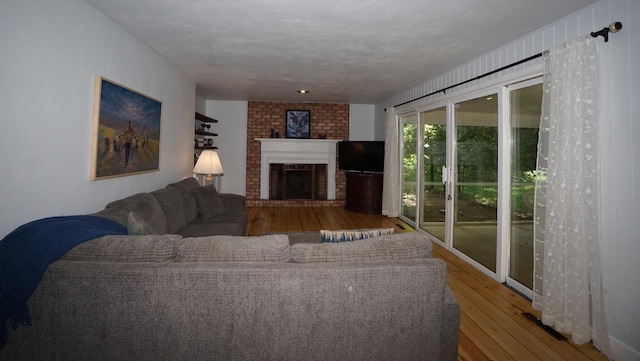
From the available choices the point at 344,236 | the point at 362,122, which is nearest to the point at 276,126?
the point at 362,122

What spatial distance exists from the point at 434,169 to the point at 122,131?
4.15 meters

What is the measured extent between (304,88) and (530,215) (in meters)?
4.06

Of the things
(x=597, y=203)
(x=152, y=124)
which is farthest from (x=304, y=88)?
(x=597, y=203)

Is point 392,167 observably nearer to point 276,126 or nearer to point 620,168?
point 276,126

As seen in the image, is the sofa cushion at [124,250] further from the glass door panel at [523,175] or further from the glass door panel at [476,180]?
the glass door panel at [476,180]

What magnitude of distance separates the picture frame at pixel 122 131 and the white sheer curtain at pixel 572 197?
12.0ft

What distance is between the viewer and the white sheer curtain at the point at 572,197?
215 centimetres

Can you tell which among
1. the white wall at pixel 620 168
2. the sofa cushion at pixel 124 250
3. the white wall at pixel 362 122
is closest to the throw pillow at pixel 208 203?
the sofa cushion at pixel 124 250

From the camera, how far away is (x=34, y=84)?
1.90 meters

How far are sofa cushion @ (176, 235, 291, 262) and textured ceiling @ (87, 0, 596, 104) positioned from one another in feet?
6.06

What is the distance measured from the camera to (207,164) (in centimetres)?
475

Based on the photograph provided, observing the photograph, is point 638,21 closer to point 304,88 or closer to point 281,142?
point 304,88

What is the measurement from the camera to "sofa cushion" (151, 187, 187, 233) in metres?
3.19

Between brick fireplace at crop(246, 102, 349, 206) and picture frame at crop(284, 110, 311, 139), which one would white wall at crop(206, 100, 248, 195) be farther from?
picture frame at crop(284, 110, 311, 139)
